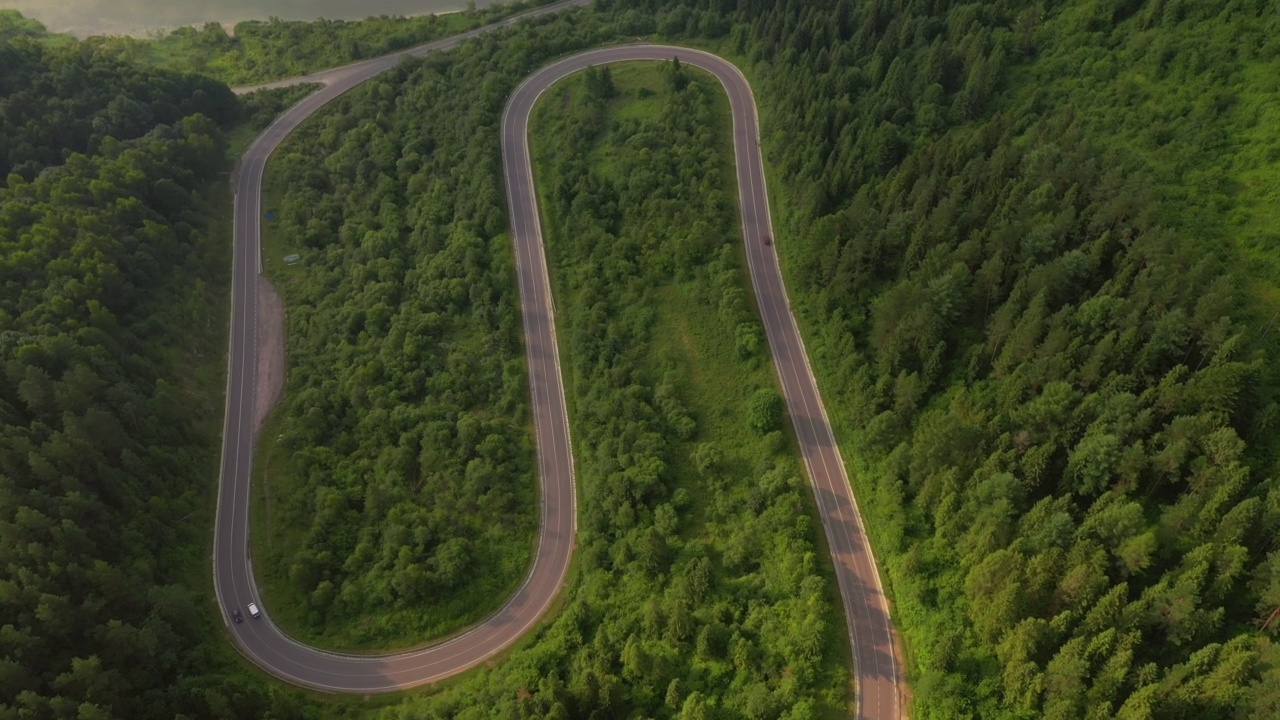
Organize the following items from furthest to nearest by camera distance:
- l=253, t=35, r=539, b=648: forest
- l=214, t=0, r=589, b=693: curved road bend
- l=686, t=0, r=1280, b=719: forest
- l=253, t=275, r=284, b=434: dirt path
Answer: l=253, t=275, r=284, b=434: dirt path < l=253, t=35, r=539, b=648: forest < l=214, t=0, r=589, b=693: curved road bend < l=686, t=0, r=1280, b=719: forest

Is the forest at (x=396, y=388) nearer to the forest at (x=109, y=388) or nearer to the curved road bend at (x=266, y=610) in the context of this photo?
the curved road bend at (x=266, y=610)

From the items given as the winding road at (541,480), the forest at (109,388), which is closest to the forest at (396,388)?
the winding road at (541,480)

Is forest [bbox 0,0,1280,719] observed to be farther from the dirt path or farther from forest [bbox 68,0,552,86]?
forest [bbox 68,0,552,86]

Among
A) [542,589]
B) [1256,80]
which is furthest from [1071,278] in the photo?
[542,589]

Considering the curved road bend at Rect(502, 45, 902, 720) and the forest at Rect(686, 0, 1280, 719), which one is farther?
the curved road bend at Rect(502, 45, 902, 720)

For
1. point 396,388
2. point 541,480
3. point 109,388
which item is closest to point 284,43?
point 109,388

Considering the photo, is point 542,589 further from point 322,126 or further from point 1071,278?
point 322,126

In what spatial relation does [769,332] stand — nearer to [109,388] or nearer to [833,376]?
[833,376]

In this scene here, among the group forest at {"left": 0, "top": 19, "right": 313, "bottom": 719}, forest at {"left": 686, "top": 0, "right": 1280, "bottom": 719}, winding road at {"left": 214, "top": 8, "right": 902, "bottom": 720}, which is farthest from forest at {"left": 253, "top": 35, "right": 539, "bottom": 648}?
forest at {"left": 686, "top": 0, "right": 1280, "bottom": 719}
